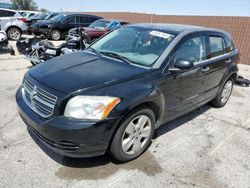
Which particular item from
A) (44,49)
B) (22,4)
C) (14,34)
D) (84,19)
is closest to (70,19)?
(84,19)

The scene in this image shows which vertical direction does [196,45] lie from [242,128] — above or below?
above

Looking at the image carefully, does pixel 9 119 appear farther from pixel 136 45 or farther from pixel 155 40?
pixel 155 40

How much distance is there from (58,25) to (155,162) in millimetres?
13618

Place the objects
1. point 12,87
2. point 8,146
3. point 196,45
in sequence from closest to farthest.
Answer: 1. point 8,146
2. point 196,45
3. point 12,87

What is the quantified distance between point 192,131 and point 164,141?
0.68 m

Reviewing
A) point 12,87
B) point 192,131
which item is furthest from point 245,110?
point 12,87

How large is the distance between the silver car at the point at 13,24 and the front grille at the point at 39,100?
11.8 metres

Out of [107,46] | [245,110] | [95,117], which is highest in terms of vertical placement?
[107,46]

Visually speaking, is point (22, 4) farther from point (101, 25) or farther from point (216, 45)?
point (216, 45)

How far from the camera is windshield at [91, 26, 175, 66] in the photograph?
339cm

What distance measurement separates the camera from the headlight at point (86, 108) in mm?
2525

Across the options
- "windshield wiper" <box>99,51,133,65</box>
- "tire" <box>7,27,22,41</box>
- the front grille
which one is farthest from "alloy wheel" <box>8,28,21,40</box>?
the front grille

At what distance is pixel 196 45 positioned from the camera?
3.88m

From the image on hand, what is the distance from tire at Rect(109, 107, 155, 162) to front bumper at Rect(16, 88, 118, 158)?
0.15m
